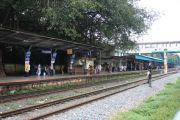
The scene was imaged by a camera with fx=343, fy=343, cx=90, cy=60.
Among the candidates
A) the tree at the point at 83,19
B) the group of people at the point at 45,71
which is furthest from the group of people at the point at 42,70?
the tree at the point at 83,19

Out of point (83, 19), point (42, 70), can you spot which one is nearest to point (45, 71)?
point (42, 70)

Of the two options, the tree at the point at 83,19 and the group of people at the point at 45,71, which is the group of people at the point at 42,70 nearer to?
the group of people at the point at 45,71

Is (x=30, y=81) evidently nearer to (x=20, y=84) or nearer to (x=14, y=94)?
(x=20, y=84)

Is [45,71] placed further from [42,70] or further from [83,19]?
[83,19]

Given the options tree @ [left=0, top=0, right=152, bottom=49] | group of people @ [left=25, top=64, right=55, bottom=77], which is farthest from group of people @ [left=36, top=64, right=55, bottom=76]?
tree @ [left=0, top=0, right=152, bottom=49]

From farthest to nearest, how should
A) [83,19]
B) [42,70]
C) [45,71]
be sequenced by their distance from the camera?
[83,19], [42,70], [45,71]

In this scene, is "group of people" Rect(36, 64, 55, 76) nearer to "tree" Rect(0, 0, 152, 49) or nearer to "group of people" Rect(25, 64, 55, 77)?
"group of people" Rect(25, 64, 55, 77)

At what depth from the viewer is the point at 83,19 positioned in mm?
36031

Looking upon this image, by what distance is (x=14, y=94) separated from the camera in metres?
19.4

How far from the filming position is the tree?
89.4 feet

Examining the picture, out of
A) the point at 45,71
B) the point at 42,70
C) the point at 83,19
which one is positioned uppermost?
the point at 83,19

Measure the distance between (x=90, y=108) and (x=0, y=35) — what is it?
32.3 ft

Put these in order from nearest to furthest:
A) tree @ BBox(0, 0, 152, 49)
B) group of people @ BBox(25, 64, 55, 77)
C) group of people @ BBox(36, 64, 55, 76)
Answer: tree @ BBox(0, 0, 152, 49), group of people @ BBox(36, 64, 55, 76), group of people @ BBox(25, 64, 55, 77)

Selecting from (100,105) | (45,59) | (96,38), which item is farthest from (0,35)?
(96,38)
